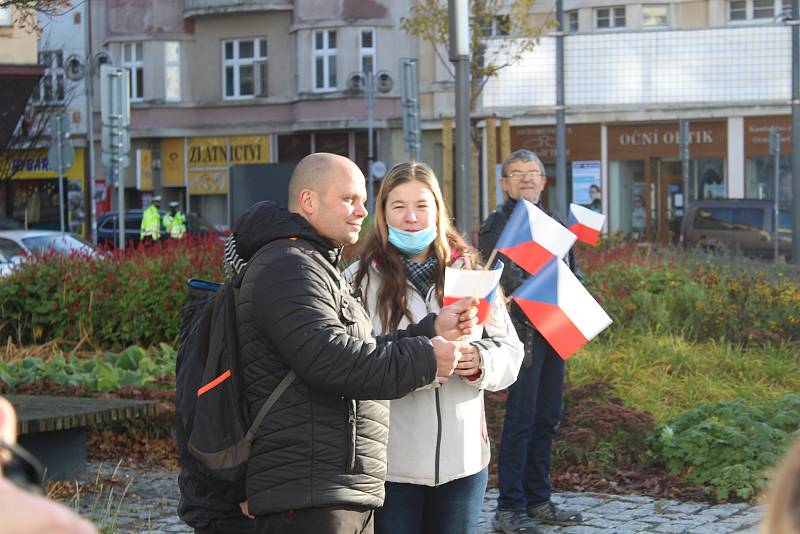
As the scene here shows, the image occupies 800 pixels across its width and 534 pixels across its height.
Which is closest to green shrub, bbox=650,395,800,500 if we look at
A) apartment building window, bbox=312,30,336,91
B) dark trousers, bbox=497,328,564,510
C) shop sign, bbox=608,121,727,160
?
dark trousers, bbox=497,328,564,510

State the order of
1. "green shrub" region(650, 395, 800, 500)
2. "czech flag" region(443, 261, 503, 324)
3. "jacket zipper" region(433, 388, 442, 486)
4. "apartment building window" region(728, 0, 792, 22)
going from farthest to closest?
"apartment building window" region(728, 0, 792, 22) < "green shrub" region(650, 395, 800, 500) < "jacket zipper" region(433, 388, 442, 486) < "czech flag" region(443, 261, 503, 324)

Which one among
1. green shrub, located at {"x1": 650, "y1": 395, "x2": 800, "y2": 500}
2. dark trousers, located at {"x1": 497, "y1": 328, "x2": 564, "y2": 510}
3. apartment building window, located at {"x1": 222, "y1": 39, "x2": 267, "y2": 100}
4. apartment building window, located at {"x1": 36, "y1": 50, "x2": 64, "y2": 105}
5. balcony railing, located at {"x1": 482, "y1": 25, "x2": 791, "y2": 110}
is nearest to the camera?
dark trousers, located at {"x1": 497, "y1": 328, "x2": 564, "y2": 510}

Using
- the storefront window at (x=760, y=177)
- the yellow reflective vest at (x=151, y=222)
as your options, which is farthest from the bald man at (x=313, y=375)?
the storefront window at (x=760, y=177)

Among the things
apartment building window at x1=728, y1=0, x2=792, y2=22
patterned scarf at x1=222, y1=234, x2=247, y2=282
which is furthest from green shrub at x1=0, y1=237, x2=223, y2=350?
apartment building window at x1=728, y1=0, x2=792, y2=22

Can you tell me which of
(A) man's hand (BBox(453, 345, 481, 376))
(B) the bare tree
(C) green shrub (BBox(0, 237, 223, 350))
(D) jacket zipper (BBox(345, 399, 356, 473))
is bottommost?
(C) green shrub (BBox(0, 237, 223, 350))

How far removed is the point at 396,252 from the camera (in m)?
4.69

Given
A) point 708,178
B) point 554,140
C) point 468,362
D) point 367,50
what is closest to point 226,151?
point 367,50

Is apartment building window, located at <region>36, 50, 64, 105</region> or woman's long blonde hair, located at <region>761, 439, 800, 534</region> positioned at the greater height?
apartment building window, located at <region>36, 50, 64, 105</region>

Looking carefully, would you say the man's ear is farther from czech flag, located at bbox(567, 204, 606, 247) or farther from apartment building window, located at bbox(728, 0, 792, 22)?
apartment building window, located at bbox(728, 0, 792, 22)

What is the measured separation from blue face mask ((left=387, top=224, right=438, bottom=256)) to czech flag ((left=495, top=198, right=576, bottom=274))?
89 cm

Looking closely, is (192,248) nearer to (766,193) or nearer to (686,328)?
(686,328)

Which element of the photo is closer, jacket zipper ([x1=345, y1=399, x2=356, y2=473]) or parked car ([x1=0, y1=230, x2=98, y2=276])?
jacket zipper ([x1=345, y1=399, x2=356, y2=473])

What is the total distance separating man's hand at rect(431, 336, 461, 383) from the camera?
12.6 ft

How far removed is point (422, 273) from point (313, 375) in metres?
1.12
